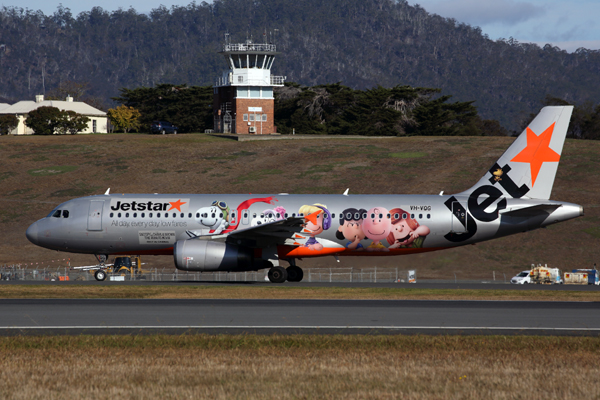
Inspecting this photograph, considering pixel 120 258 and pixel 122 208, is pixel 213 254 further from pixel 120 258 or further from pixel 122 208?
pixel 120 258

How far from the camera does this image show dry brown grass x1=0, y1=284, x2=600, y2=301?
2427cm

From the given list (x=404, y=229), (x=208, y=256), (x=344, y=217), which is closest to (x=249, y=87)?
(x=344, y=217)

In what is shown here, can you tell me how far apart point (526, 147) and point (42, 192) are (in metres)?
47.5

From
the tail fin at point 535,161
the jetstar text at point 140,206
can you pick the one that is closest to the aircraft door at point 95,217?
the jetstar text at point 140,206

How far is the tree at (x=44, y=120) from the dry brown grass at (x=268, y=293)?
90.5 metres

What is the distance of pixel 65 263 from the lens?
48125mm

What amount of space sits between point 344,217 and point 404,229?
2.76 m

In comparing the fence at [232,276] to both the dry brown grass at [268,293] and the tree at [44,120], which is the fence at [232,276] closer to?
the dry brown grass at [268,293]

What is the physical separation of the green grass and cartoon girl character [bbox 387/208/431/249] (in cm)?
4958

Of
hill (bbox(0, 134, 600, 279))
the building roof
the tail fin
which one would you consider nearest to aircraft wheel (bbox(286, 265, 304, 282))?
the tail fin

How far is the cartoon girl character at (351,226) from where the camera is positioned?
3269cm

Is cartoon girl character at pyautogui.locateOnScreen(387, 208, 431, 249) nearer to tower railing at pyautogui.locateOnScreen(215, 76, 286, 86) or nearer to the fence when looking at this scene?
the fence

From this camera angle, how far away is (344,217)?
32.8 m

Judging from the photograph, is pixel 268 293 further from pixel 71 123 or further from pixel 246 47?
pixel 71 123
